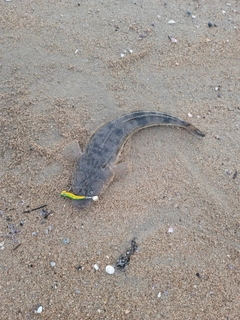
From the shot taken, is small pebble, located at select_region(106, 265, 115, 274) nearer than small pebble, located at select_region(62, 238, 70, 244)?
Yes

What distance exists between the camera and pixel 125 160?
491cm

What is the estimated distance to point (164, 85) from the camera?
5.57 meters

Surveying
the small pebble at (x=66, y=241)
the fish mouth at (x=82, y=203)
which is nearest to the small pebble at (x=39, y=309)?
the small pebble at (x=66, y=241)

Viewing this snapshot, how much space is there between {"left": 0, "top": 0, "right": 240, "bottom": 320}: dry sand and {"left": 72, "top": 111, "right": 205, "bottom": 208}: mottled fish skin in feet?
0.45

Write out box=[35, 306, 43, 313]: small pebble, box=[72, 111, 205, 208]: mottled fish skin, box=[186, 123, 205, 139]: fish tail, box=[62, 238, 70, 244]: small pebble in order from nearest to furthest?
1. box=[35, 306, 43, 313]: small pebble
2. box=[62, 238, 70, 244]: small pebble
3. box=[72, 111, 205, 208]: mottled fish skin
4. box=[186, 123, 205, 139]: fish tail

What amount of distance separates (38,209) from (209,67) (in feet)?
11.8

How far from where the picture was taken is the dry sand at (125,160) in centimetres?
400

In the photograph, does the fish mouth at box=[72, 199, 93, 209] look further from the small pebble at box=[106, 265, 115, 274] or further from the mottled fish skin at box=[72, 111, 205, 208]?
the small pebble at box=[106, 265, 115, 274]

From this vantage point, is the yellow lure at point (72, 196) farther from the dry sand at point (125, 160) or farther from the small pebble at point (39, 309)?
the small pebble at point (39, 309)

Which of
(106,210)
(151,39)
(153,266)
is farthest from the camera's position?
(151,39)

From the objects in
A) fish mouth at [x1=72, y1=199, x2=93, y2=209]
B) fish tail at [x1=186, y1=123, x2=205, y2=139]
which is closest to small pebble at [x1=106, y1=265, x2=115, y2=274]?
fish mouth at [x1=72, y1=199, x2=93, y2=209]

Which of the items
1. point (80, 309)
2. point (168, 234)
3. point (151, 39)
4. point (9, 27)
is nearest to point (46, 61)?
point (9, 27)

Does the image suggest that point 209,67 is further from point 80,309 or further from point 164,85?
point 80,309

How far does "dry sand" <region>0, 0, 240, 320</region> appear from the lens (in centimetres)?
400
